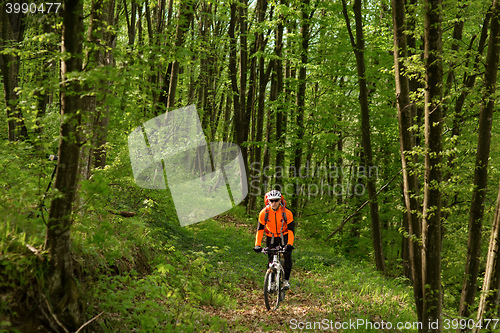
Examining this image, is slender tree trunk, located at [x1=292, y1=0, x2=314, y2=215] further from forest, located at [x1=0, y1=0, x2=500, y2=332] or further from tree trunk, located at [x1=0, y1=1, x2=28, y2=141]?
tree trunk, located at [x1=0, y1=1, x2=28, y2=141]

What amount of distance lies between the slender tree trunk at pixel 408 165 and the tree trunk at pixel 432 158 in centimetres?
30

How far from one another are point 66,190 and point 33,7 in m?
2.74

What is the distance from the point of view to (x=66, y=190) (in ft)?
14.2

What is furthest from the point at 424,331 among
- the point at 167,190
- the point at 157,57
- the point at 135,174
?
the point at 167,190

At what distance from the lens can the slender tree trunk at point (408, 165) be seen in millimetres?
6145

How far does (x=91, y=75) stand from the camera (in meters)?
3.78

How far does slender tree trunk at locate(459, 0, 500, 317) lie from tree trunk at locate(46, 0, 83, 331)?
614 centimetres

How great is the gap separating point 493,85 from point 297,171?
10368mm

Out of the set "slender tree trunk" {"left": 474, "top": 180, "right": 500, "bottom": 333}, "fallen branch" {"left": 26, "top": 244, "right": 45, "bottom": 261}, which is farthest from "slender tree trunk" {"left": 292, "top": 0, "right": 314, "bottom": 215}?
"fallen branch" {"left": 26, "top": 244, "right": 45, "bottom": 261}

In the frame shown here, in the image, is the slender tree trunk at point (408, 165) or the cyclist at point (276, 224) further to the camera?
the cyclist at point (276, 224)

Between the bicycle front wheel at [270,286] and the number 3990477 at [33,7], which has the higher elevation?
the number 3990477 at [33,7]

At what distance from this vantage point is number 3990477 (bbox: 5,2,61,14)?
4.70 metres

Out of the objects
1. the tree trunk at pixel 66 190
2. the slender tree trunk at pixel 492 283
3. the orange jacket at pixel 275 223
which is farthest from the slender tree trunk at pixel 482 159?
the tree trunk at pixel 66 190

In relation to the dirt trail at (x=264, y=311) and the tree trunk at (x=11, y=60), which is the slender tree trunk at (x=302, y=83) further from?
the tree trunk at (x=11, y=60)
